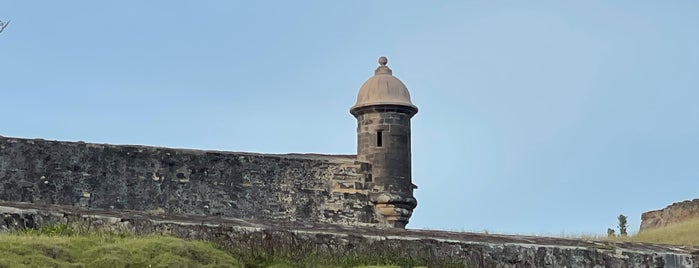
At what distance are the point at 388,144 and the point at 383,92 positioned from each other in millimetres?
986

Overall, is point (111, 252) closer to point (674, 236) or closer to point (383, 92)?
point (383, 92)

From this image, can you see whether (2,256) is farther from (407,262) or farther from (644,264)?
(644,264)

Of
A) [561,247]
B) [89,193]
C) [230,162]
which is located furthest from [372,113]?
[561,247]

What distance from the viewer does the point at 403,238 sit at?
38.5ft

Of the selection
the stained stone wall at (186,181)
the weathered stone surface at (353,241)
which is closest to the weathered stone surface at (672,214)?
the stained stone wall at (186,181)

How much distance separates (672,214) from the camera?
27438 millimetres

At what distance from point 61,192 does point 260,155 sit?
3.62 meters

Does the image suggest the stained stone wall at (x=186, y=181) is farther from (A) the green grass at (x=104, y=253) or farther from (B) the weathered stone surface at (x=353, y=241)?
(A) the green grass at (x=104, y=253)

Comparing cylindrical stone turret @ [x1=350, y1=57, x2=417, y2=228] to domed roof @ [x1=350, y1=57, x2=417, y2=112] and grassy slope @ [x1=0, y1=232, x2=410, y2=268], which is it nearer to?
domed roof @ [x1=350, y1=57, x2=417, y2=112]

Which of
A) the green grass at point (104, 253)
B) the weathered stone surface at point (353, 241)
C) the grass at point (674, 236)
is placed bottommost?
the green grass at point (104, 253)

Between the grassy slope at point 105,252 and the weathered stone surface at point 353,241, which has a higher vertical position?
the weathered stone surface at point 353,241

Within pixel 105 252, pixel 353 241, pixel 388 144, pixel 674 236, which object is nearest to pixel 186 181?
pixel 388 144

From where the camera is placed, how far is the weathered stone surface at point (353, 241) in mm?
11102

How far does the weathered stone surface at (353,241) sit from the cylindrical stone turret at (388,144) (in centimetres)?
781
